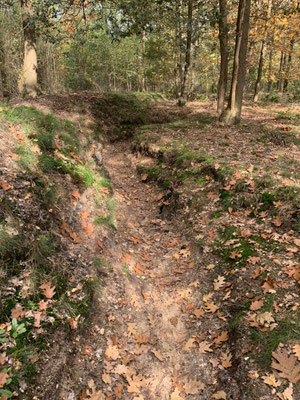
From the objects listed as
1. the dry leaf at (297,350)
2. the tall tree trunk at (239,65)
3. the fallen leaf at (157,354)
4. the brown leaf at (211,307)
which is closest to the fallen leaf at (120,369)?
the fallen leaf at (157,354)

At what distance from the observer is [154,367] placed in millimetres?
3725

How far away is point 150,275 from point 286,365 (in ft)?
9.06

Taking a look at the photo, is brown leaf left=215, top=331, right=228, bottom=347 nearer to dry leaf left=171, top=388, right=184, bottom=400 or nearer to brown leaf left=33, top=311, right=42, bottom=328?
dry leaf left=171, top=388, right=184, bottom=400

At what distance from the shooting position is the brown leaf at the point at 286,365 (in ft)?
9.60

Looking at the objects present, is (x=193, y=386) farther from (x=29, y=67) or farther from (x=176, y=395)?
(x=29, y=67)

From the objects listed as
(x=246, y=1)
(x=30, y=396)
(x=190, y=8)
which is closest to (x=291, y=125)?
(x=246, y=1)

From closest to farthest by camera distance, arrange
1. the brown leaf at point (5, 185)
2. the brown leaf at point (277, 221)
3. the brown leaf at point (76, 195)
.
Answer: the brown leaf at point (5, 185)
the brown leaf at point (277, 221)
the brown leaf at point (76, 195)

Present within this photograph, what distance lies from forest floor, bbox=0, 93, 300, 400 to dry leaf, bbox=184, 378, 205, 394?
0.01 meters

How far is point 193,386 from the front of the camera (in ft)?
11.4

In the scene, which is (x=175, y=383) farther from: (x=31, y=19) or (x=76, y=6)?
(x=31, y=19)

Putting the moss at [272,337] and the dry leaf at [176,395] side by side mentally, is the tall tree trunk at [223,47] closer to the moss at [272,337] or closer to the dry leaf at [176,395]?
the moss at [272,337]

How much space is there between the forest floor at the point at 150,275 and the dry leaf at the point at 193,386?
1 cm

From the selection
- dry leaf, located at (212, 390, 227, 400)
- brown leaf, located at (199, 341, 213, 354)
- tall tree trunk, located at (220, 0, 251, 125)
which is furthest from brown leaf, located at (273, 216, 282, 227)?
tall tree trunk, located at (220, 0, 251, 125)

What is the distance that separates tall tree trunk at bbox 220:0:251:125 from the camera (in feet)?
30.5
